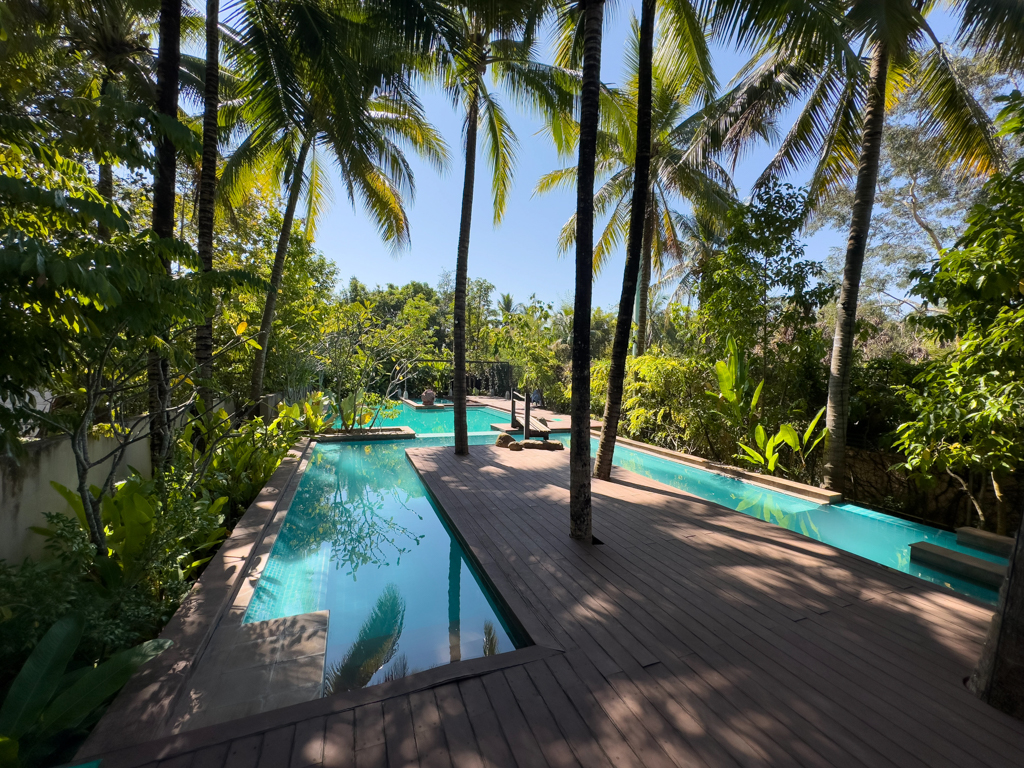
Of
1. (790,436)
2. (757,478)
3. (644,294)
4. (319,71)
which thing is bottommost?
(757,478)

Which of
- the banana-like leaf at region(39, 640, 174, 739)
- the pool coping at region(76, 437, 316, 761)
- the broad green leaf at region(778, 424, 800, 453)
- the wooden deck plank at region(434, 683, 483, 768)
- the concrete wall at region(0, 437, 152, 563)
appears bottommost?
the pool coping at region(76, 437, 316, 761)

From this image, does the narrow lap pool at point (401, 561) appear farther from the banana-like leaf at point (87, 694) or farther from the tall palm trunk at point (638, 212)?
the tall palm trunk at point (638, 212)

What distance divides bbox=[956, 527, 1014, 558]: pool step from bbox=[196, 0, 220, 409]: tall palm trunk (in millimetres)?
7660

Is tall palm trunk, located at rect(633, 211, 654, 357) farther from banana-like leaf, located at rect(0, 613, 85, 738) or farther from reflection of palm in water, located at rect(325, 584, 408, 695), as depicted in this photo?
banana-like leaf, located at rect(0, 613, 85, 738)

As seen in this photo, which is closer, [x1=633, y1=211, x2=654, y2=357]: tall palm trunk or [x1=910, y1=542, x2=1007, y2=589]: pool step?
[x1=910, y1=542, x2=1007, y2=589]: pool step

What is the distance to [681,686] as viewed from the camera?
2113mm

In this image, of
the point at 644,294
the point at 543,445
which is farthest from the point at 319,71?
the point at 644,294

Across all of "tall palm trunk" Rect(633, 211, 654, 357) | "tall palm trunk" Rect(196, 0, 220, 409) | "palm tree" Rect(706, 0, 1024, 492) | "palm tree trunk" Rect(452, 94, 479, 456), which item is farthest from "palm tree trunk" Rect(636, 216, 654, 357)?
"tall palm trunk" Rect(196, 0, 220, 409)

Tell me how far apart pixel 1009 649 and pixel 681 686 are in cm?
140

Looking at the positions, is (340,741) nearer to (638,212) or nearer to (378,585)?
(378,585)

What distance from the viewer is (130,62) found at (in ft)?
25.4

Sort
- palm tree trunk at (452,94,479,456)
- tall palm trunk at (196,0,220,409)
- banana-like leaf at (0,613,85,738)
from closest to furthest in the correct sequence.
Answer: banana-like leaf at (0,613,85,738)
tall palm trunk at (196,0,220,409)
palm tree trunk at (452,94,479,456)

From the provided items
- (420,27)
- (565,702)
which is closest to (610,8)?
(420,27)

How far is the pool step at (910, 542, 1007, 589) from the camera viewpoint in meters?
3.52
